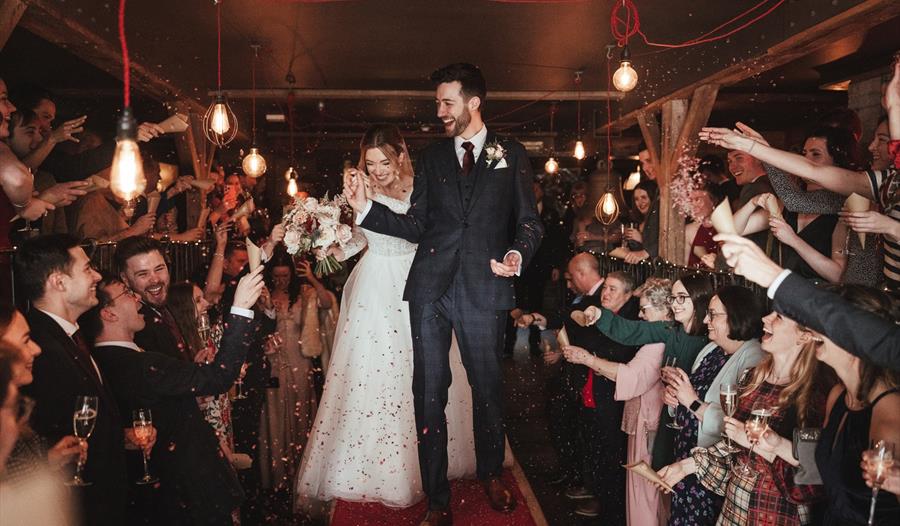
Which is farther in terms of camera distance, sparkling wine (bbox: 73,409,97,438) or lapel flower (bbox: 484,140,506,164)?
lapel flower (bbox: 484,140,506,164)

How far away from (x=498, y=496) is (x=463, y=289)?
0.93m

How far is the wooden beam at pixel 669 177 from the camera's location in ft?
25.4

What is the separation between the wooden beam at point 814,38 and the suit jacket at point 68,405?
453 centimetres

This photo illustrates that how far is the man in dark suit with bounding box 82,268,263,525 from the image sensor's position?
2.72 metres

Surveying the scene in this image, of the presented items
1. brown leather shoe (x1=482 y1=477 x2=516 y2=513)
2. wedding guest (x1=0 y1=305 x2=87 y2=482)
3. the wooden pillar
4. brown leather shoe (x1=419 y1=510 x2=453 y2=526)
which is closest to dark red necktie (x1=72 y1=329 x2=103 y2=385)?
wedding guest (x1=0 y1=305 x2=87 y2=482)

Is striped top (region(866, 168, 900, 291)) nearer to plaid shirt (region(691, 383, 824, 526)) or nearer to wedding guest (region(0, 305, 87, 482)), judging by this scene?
plaid shirt (region(691, 383, 824, 526))

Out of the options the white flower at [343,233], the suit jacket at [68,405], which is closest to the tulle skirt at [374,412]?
the white flower at [343,233]

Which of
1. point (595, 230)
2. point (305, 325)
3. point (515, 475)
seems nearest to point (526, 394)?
point (595, 230)

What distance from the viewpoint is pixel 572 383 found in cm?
438

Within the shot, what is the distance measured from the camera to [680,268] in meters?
3.95

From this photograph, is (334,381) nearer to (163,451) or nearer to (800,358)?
(163,451)

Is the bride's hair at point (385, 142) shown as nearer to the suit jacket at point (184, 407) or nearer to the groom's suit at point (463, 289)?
the groom's suit at point (463, 289)

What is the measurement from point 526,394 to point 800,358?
192 inches

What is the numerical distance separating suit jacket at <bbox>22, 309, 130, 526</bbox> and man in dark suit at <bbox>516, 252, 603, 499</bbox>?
7.92 ft
